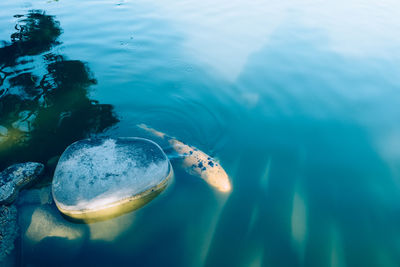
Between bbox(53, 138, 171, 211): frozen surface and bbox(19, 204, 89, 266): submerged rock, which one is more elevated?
bbox(53, 138, 171, 211): frozen surface

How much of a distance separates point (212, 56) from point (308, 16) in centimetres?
457

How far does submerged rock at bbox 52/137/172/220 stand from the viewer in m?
2.44

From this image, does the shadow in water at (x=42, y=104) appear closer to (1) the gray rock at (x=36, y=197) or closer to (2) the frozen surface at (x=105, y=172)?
(1) the gray rock at (x=36, y=197)

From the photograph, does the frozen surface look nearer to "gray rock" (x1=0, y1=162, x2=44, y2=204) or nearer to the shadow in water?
"gray rock" (x1=0, y1=162, x2=44, y2=204)

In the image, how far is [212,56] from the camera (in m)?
5.81

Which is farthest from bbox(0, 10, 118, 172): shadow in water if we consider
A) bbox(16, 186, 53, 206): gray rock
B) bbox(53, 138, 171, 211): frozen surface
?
bbox(53, 138, 171, 211): frozen surface

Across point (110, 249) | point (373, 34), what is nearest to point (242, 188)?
point (110, 249)

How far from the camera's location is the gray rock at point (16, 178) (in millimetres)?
2613

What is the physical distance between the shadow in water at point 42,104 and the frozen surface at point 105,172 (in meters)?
0.83

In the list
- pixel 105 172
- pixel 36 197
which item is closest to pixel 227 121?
pixel 105 172

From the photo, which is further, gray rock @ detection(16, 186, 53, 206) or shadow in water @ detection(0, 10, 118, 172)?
shadow in water @ detection(0, 10, 118, 172)

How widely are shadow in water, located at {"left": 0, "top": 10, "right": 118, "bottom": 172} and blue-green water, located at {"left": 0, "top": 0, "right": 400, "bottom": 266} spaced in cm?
3

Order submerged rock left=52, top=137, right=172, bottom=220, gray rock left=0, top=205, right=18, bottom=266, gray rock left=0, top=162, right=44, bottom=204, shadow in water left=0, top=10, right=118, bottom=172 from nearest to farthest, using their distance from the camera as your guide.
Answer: gray rock left=0, top=205, right=18, bottom=266 → submerged rock left=52, top=137, right=172, bottom=220 → gray rock left=0, top=162, right=44, bottom=204 → shadow in water left=0, top=10, right=118, bottom=172

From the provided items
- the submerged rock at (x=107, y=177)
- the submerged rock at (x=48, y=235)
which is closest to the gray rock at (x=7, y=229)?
the submerged rock at (x=48, y=235)
